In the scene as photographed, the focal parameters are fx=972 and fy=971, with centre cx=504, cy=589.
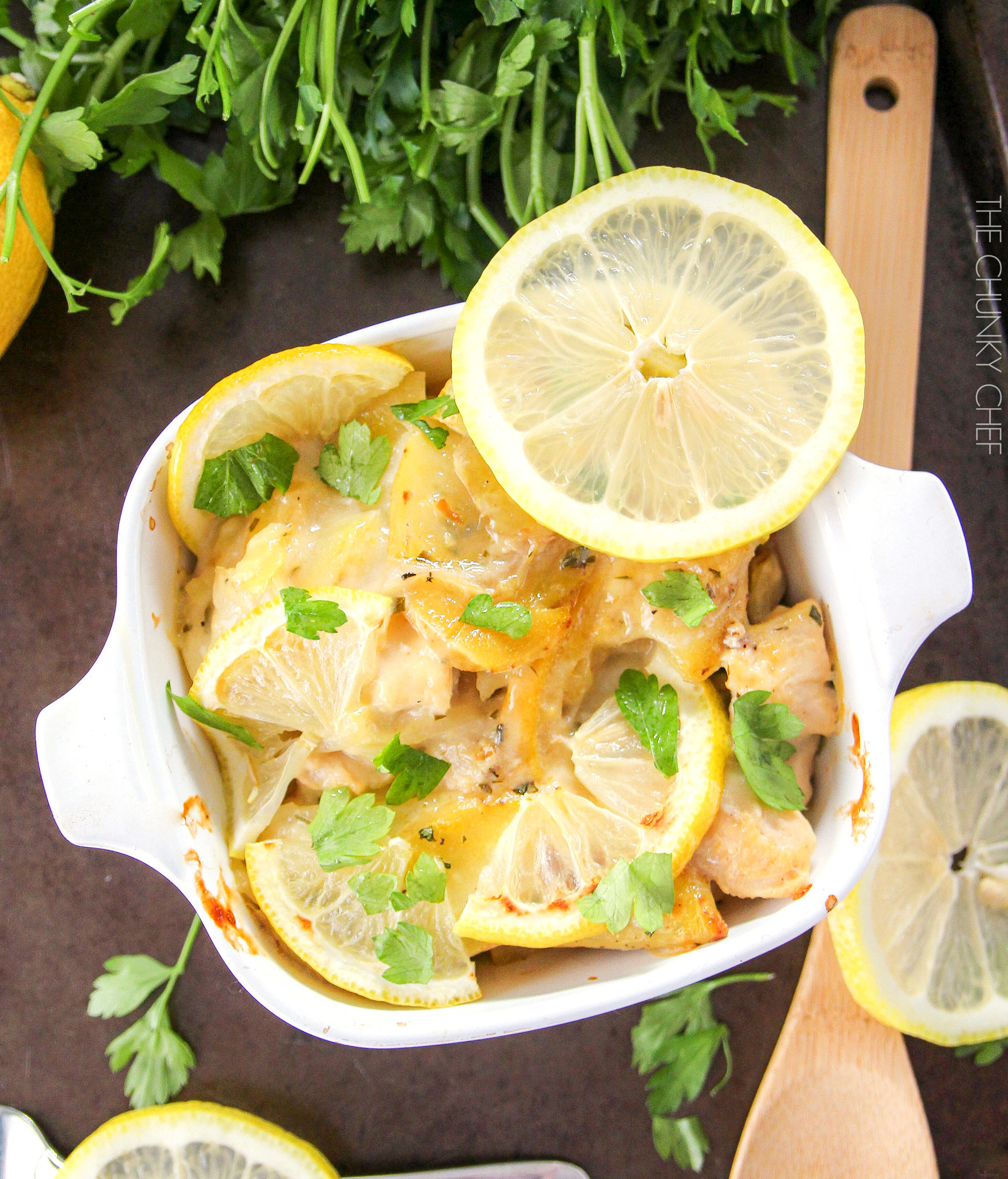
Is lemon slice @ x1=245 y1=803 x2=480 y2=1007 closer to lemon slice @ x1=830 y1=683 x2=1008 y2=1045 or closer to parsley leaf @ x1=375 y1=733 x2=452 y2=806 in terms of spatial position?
parsley leaf @ x1=375 y1=733 x2=452 y2=806

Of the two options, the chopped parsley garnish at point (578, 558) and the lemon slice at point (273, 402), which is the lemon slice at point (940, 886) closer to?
the chopped parsley garnish at point (578, 558)

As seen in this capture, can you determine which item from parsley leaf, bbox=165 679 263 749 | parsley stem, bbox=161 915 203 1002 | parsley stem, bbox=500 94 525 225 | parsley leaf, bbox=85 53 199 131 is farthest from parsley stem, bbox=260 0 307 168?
parsley stem, bbox=161 915 203 1002

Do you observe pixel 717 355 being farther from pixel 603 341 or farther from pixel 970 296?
pixel 970 296

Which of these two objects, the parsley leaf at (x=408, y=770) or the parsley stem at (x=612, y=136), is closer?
the parsley leaf at (x=408, y=770)

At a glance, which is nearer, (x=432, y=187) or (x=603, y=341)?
(x=603, y=341)

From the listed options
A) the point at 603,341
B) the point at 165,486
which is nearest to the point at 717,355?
the point at 603,341

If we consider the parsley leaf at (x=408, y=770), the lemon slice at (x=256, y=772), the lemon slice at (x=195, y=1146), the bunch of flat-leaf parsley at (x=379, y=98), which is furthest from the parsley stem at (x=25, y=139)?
the lemon slice at (x=195, y=1146)
